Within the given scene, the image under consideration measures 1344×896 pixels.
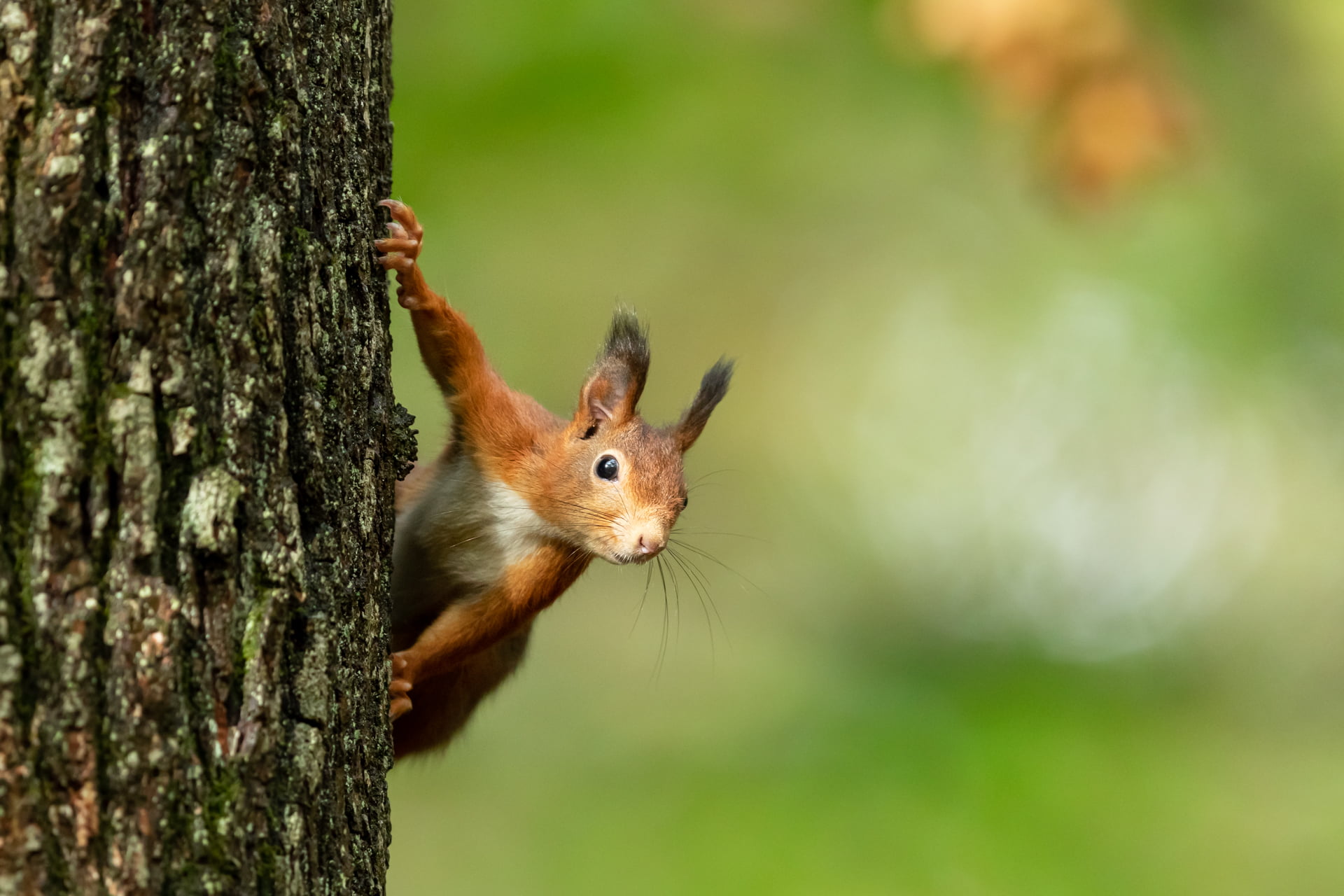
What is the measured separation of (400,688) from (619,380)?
110 cm

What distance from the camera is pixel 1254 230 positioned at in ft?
29.7

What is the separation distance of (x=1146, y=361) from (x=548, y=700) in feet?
18.0

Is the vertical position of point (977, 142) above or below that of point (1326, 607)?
above

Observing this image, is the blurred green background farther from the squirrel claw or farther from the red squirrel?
the squirrel claw

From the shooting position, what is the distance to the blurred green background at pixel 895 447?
7.28 meters

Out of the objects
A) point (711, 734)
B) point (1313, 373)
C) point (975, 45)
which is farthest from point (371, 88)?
point (1313, 373)

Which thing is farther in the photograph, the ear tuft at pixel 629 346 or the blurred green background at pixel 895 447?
the blurred green background at pixel 895 447

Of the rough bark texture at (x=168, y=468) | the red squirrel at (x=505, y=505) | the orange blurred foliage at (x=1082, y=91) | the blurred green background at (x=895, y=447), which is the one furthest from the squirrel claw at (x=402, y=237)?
the orange blurred foliage at (x=1082, y=91)

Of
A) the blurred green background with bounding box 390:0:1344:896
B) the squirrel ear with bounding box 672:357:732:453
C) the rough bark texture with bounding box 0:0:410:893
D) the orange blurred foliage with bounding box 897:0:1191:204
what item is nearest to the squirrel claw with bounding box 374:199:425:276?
the rough bark texture with bounding box 0:0:410:893

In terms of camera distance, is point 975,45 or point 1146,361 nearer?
point 975,45

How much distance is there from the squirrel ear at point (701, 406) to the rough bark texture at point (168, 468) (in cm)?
188

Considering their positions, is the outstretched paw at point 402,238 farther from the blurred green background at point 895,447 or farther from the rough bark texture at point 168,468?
the blurred green background at point 895,447

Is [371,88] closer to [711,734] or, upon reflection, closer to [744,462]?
[711,734]

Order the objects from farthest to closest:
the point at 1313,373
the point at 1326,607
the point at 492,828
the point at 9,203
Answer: the point at 1326,607 < the point at 1313,373 < the point at 492,828 < the point at 9,203
